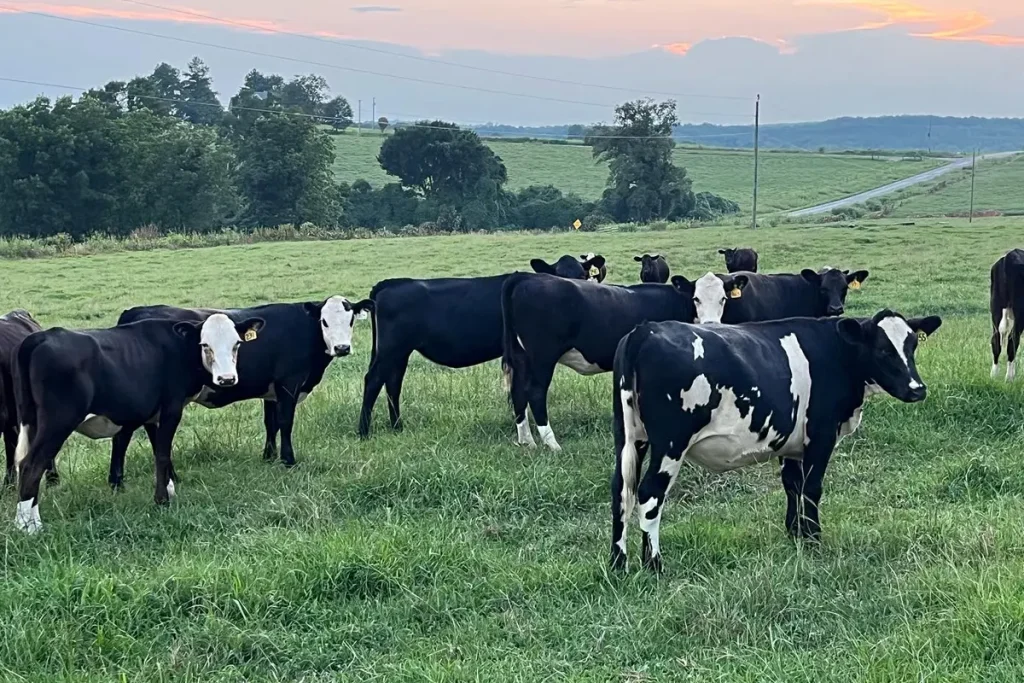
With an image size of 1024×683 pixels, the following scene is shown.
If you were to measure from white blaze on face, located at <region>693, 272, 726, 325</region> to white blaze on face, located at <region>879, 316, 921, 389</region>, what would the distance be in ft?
12.4

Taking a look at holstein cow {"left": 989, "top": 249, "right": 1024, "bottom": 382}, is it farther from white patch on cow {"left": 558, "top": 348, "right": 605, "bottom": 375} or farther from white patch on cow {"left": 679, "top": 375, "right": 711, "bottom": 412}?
white patch on cow {"left": 679, "top": 375, "right": 711, "bottom": 412}

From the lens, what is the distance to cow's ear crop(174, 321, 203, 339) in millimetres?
8492

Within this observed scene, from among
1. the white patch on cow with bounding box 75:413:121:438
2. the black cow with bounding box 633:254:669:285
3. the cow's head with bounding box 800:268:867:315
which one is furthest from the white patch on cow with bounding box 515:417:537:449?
the black cow with bounding box 633:254:669:285

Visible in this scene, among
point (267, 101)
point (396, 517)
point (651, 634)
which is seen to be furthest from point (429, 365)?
point (267, 101)

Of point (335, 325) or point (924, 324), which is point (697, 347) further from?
point (335, 325)

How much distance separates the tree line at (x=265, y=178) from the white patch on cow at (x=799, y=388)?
48.0 m

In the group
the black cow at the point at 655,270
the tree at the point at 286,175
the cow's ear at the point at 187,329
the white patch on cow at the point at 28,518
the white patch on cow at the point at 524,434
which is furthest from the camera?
the tree at the point at 286,175

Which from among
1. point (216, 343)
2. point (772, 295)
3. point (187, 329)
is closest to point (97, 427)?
point (187, 329)

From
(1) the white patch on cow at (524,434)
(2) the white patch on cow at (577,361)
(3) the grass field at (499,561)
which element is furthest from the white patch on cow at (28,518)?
(2) the white patch on cow at (577,361)

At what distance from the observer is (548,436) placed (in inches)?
379

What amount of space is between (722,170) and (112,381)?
302 ft

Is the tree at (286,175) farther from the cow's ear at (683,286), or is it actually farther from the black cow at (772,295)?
the cow's ear at (683,286)

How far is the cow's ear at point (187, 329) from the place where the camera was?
8.49 meters

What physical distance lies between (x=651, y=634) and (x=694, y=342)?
189 centimetres
